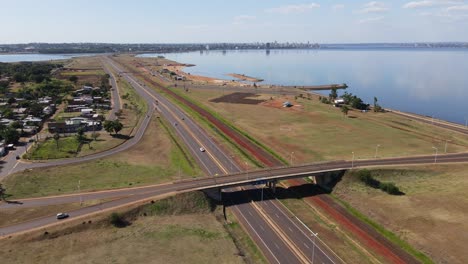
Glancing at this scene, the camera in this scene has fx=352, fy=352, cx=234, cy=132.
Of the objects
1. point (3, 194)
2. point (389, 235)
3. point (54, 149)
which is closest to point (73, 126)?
point (54, 149)

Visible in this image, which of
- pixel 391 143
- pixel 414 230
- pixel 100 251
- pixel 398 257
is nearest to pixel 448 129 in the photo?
pixel 391 143

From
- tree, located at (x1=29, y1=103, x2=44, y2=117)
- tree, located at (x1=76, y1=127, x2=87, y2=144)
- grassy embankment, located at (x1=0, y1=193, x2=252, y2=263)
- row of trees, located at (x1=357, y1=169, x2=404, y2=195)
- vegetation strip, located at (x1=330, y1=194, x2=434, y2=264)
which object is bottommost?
vegetation strip, located at (x1=330, y1=194, x2=434, y2=264)

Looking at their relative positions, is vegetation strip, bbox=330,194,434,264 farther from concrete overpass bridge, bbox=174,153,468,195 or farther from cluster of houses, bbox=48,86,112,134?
cluster of houses, bbox=48,86,112,134

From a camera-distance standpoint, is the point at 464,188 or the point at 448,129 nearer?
the point at 464,188

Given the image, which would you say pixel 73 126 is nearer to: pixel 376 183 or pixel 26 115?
pixel 26 115

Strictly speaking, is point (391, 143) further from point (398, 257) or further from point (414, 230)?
point (398, 257)

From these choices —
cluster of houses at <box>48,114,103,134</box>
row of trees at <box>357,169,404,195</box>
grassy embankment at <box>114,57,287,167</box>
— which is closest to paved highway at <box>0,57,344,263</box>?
grassy embankment at <box>114,57,287,167</box>

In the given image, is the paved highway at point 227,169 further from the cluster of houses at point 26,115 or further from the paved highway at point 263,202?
the cluster of houses at point 26,115
